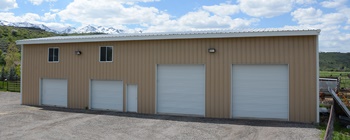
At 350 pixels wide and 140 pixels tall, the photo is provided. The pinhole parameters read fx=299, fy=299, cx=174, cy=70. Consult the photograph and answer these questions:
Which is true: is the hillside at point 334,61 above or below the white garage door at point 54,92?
above

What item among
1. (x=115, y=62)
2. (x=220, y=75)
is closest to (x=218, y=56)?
(x=220, y=75)

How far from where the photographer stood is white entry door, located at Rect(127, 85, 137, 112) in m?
14.7

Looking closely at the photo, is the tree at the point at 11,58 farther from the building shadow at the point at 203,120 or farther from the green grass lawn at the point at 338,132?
the green grass lawn at the point at 338,132

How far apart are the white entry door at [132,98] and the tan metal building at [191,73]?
2 cm

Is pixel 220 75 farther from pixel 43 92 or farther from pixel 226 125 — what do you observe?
pixel 43 92

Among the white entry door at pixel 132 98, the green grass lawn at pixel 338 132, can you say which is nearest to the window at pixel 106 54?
the white entry door at pixel 132 98

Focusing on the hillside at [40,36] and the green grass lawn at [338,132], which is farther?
the hillside at [40,36]

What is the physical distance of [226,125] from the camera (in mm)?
11523

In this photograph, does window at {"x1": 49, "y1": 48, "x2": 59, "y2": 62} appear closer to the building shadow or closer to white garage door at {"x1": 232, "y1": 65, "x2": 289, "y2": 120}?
the building shadow

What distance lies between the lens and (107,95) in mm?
15547

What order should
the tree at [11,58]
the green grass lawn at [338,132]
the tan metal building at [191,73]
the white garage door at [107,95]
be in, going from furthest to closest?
1. the tree at [11,58]
2. the white garage door at [107,95]
3. the tan metal building at [191,73]
4. the green grass lawn at [338,132]

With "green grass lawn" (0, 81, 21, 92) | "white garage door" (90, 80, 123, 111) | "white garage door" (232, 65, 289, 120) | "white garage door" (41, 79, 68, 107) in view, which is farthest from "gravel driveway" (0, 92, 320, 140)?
"green grass lawn" (0, 81, 21, 92)

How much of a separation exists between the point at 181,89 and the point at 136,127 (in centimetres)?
340

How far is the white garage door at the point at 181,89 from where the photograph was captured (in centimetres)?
1352
